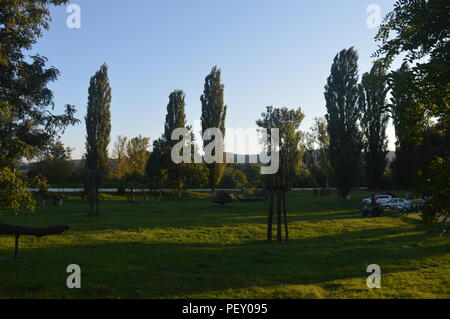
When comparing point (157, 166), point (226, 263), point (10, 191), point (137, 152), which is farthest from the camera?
point (137, 152)

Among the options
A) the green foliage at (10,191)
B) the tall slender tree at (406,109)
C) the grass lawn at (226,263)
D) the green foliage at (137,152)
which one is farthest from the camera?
the green foliage at (137,152)

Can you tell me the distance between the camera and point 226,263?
1023cm

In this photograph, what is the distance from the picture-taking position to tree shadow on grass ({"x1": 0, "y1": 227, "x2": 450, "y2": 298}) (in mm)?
7703

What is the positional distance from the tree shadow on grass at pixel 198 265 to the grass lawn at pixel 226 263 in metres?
0.02

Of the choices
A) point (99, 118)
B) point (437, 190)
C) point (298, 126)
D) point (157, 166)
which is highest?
point (298, 126)

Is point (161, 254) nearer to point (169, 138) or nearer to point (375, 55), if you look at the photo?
point (375, 55)

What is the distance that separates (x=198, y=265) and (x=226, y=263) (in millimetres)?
830

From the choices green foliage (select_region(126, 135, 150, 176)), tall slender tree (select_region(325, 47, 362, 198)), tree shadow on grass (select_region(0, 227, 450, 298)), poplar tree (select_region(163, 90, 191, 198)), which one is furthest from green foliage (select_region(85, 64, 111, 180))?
tree shadow on grass (select_region(0, 227, 450, 298))

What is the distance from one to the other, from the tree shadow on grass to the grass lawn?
0.02 metres

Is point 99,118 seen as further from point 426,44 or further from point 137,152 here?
point 426,44

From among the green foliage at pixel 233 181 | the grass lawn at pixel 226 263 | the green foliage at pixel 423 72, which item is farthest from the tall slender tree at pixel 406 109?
the green foliage at pixel 233 181

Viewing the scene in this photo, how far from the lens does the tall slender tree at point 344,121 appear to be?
37344mm

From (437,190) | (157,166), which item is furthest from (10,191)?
(157,166)

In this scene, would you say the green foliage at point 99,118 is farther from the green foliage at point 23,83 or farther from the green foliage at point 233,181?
the green foliage at point 23,83
